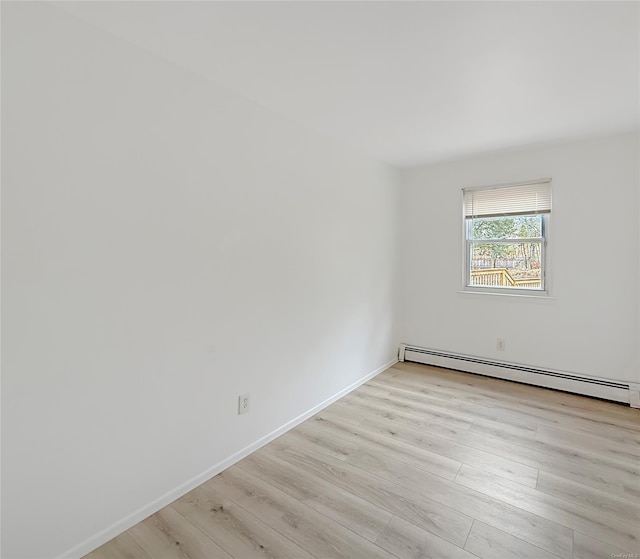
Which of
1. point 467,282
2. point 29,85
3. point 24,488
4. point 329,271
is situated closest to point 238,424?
point 24,488

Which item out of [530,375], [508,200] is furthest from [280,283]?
[530,375]

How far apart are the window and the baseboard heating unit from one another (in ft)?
2.59

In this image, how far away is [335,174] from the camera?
3.07 metres

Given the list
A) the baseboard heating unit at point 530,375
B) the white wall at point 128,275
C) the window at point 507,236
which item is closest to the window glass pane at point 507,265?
the window at point 507,236

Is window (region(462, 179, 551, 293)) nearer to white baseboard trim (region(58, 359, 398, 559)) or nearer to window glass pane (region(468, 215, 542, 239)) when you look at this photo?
window glass pane (region(468, 215, 542, 239))

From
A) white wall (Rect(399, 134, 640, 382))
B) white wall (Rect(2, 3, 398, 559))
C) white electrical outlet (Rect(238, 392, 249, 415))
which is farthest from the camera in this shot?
white wall (Rect(399, 134, 640, 382))

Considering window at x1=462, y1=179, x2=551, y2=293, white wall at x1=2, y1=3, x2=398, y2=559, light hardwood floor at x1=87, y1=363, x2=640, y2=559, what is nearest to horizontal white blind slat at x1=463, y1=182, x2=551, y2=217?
window at x1=462, y1=179, x2=551, y2=293

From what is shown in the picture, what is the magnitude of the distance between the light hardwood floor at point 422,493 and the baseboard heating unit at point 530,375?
0.69 ft

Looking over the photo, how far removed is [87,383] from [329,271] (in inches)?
75.3

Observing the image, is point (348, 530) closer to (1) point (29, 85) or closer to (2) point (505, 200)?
(1) point (29, 85)

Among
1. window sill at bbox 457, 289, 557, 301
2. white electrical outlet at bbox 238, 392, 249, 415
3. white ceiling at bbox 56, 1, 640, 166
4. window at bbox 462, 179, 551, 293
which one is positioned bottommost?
white electrical outlet at bbox 238, 392, 249, 415

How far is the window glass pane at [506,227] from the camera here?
3.49 metres

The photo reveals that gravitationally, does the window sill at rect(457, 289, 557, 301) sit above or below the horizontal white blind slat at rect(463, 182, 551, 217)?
below

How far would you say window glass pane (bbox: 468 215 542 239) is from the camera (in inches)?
137
